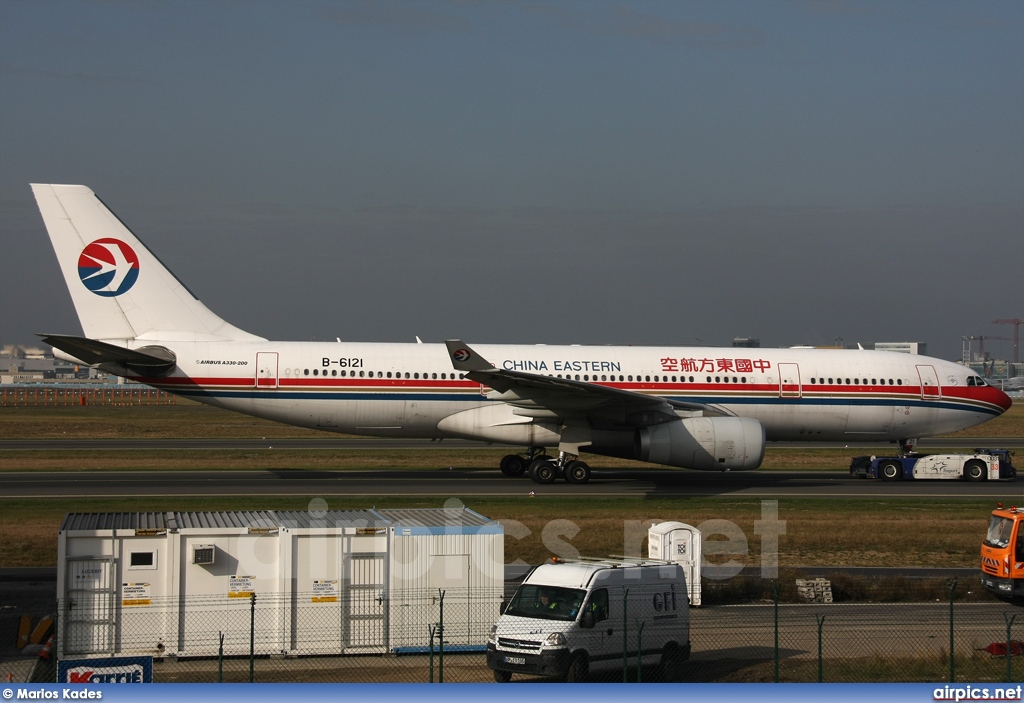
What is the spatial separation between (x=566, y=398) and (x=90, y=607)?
18935 mm

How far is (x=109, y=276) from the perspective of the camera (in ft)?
112

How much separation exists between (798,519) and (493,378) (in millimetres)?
9989

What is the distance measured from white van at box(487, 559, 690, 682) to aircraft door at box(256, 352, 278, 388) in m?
20.2

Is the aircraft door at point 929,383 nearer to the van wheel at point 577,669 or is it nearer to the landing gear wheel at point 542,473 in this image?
the landing gear wheel at point 542,473

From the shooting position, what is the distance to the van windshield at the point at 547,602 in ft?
45.1

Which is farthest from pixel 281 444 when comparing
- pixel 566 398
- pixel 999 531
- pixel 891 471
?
pixel 999 531

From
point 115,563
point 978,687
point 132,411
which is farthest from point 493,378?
point 132,411

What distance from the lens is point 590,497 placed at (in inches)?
1178

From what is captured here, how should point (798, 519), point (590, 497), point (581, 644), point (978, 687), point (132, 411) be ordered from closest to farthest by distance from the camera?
point (978, 687) < point (581, 644) < point (798, 519) < point (590, 497) < point (132, 411)

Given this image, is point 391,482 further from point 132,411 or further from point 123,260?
point 132,411

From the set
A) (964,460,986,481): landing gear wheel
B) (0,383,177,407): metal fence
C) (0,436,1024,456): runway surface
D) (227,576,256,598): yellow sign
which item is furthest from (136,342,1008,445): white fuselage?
(0,383,177,407): metal fence

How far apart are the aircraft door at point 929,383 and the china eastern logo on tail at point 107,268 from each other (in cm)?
2722

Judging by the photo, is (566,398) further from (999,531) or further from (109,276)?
(109,276)

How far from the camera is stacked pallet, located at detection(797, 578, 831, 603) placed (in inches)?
771
